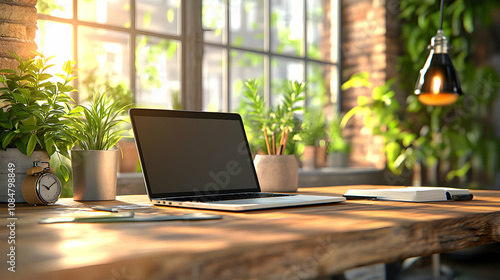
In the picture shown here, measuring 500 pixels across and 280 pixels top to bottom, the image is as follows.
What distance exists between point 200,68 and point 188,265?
8.60 ft

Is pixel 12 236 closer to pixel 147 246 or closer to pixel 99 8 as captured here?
pixel 147 246

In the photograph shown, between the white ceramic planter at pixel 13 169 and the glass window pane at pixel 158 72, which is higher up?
the glass window pane at pixel 158 72

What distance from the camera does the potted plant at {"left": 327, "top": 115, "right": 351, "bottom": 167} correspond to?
3.86 metres

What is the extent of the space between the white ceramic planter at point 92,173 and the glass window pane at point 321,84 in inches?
104

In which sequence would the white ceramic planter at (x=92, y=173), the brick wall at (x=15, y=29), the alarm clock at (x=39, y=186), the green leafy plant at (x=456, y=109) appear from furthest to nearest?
1. the green leafy plant at (x=456, y=109)
2. the brick wall at (x=15, y=29)
3. the white ceramic planter at (x=92, y=173)
4. the alarm clock at (x=39, y=186)

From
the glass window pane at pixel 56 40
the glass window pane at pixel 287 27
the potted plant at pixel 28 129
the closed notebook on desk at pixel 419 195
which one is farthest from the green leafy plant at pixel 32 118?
the glass window pane at pixel 287 27

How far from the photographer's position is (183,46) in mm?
3123

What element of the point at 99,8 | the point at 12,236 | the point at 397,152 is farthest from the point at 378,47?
the point at 12,236

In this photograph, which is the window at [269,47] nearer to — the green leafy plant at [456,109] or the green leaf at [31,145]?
the green leafy plant at [456,109]

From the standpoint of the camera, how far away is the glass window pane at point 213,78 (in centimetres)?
328

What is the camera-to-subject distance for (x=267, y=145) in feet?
5.83

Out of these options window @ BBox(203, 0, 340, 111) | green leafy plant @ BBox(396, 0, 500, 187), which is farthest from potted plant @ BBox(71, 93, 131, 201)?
green leafy plant @ BBox(396, 0, 500, 187)

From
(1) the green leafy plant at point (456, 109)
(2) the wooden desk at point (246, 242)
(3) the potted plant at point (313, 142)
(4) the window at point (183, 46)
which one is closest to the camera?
(2) the wooden desk at point (246, 242)

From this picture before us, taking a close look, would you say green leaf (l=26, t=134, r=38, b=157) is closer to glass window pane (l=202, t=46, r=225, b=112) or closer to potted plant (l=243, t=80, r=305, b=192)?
potted plant (l=243, t=80, r=305, b=192)
